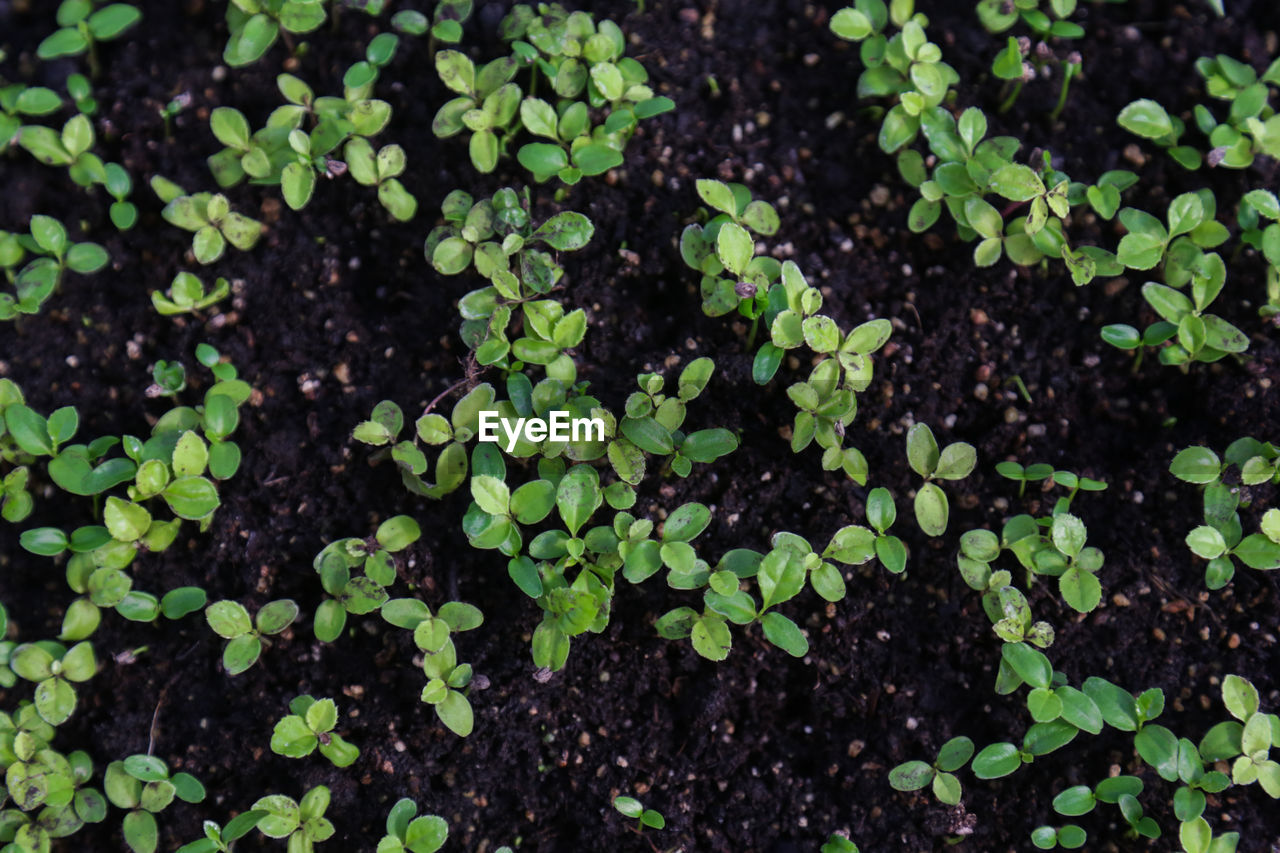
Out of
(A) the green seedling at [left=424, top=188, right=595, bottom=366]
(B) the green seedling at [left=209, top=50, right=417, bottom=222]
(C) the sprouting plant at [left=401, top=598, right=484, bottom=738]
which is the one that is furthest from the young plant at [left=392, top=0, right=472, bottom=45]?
(C) the sprouting plant at [left=401, top=598, right=484, bottom=738]

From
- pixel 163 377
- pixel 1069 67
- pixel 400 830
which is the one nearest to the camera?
pixel 400 830

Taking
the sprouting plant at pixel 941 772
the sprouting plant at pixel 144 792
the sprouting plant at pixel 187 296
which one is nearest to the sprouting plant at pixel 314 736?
the sprouting plant at pixel 144 792

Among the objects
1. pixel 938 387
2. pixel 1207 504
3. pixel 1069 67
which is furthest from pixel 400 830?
pixel 1069 67

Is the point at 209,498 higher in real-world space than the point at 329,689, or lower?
higher

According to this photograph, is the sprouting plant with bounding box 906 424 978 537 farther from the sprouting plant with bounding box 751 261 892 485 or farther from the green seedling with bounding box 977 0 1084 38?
the green seedling with bounding box 977 0 1084 38

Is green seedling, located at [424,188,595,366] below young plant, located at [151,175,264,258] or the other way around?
the other way around

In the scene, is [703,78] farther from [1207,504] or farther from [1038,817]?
[1038,817]
